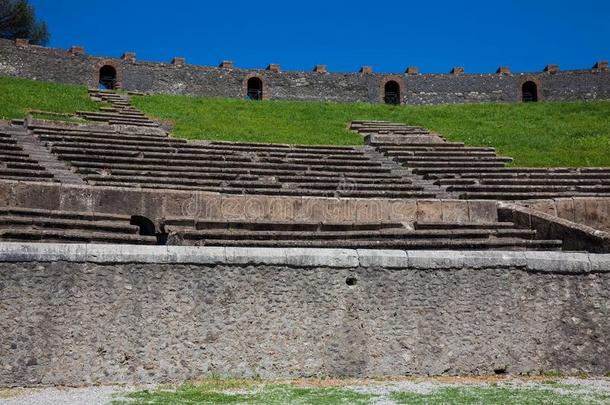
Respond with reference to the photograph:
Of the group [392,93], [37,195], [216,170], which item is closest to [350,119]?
[392,93]

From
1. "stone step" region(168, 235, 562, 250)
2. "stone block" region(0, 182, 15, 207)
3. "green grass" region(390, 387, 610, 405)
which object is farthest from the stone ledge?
"stone block" region(0, 182, 15, 207)

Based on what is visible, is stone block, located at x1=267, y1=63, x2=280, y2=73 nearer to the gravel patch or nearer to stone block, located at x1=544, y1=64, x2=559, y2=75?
stone block, located at x1=544, y1=64, x2=559, y2=75

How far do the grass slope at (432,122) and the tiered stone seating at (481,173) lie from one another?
5.06ft

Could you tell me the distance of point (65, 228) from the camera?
10.7 meters

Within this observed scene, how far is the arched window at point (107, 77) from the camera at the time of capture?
36.1m

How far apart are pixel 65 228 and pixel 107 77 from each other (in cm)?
2749

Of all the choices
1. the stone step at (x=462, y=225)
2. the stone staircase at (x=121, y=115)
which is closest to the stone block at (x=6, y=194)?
the stone step at (x=462, y=225)

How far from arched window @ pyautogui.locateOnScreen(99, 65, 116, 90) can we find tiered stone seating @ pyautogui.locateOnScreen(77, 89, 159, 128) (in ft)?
11.8

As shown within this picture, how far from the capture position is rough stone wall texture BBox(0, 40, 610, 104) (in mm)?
34750

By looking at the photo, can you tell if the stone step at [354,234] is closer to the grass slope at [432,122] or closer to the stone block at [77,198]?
the stone block at [77,198]

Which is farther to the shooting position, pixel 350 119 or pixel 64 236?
pixel 350 119

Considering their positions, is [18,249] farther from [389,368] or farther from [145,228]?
[145,228]

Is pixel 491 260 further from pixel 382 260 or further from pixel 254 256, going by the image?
pixel 254 256

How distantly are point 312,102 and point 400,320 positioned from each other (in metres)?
29.6
